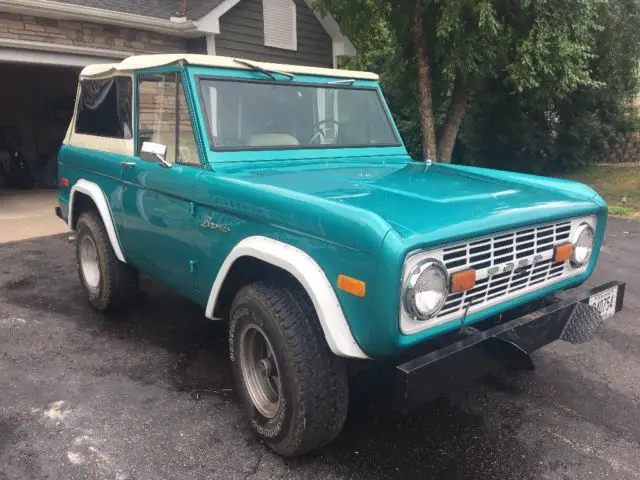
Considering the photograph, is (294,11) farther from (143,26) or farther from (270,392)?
(270,392)

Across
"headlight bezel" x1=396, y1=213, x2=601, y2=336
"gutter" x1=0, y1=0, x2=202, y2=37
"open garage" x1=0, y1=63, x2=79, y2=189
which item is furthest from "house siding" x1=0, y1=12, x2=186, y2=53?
"headlight bezel" x1=396, y1=213, x2=601, y2=336

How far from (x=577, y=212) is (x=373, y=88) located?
1762 mm

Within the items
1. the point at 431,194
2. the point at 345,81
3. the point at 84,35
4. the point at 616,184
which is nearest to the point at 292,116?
the point at 345,81

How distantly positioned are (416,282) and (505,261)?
57 centimetres

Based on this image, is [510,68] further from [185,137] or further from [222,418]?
[222,418]

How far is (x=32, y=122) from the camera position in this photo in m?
13.8

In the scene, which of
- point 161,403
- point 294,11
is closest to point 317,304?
point 161,403

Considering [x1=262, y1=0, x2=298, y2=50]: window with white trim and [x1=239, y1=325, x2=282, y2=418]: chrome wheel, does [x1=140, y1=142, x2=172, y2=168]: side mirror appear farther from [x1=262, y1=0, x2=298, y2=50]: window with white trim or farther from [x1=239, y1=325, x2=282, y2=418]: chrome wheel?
[x1=262, y1=0, x2=298, y2=50]: window with white trim

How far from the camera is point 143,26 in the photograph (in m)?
9.33

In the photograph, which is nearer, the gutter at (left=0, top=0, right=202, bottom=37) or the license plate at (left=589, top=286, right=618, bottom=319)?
the license plate at (left=589, top=286, right=618, bottom=319)

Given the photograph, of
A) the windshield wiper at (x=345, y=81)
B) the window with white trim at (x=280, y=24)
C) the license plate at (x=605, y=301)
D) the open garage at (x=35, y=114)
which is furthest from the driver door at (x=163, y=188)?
the open garage at (x=35, y=114)

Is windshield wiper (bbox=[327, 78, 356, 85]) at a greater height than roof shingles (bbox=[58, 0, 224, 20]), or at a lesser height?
lesser

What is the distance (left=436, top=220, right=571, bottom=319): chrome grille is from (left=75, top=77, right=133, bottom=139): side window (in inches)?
98.7

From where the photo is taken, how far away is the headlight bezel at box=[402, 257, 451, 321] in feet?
6.74
